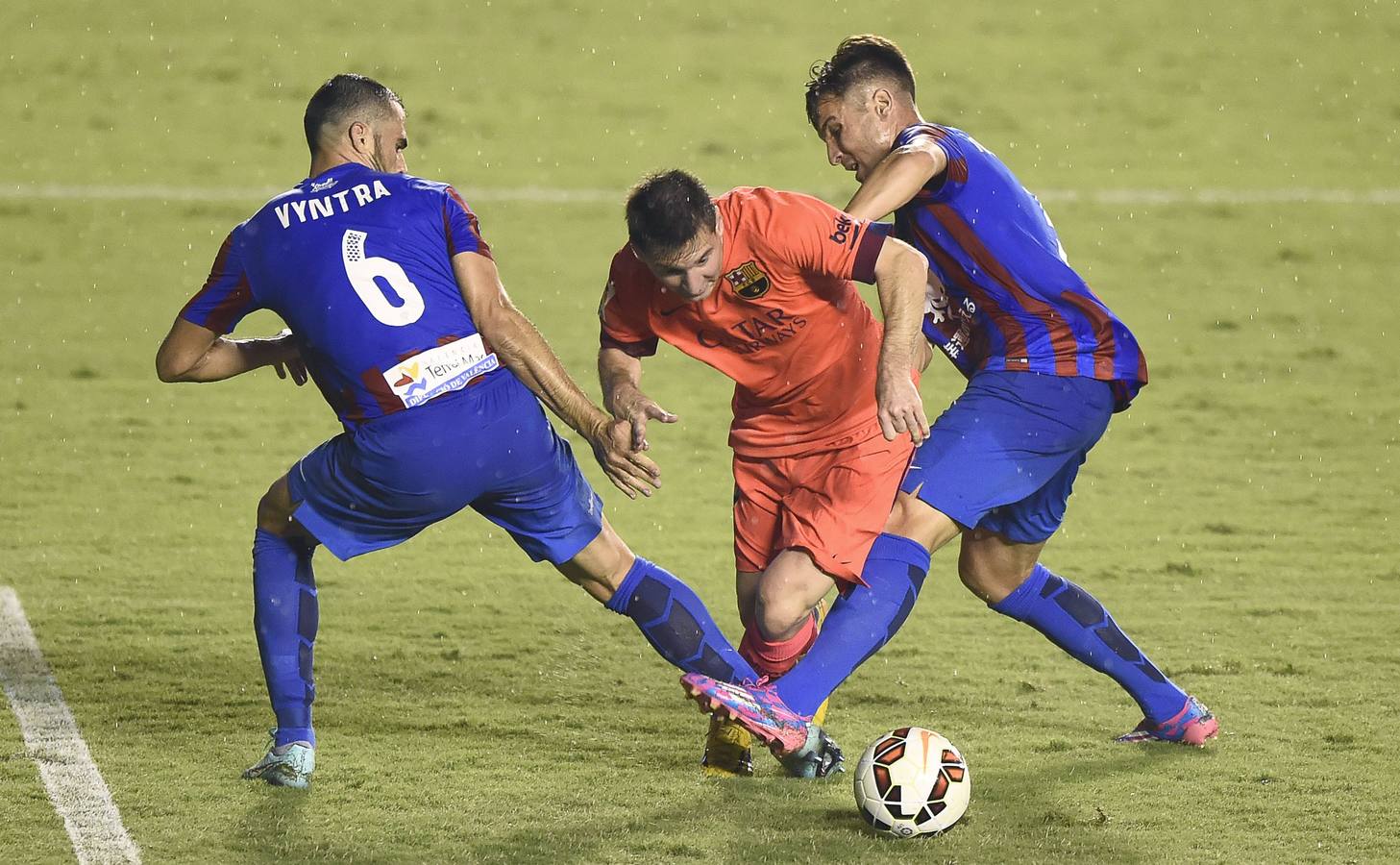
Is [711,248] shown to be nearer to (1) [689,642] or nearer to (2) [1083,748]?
(1) [689,642]

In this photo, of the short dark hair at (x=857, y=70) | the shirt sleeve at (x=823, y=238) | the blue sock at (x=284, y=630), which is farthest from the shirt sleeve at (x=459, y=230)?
the short dark hair at (x=857, y=70)

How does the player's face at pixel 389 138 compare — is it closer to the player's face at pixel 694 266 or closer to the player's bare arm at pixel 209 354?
the player's bare arm at pixel 209 354

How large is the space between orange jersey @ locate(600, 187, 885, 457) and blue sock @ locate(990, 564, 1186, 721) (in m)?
0.69

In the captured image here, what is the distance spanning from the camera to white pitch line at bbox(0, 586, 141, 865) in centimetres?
427

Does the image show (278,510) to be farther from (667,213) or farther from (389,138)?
(667,213)

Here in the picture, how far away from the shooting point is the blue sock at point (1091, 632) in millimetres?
5012

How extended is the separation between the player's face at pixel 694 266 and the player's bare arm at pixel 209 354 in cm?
103

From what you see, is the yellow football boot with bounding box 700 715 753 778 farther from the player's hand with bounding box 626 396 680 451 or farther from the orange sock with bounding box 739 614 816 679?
the player's hand with bounding box 626 396 680 451

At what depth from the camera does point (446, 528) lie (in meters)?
7.71

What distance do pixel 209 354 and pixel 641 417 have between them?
1.21m

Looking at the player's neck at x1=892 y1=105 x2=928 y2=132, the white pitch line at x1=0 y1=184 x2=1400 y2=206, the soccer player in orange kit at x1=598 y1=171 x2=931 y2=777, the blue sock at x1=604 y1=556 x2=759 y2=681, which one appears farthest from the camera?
the white pitch line at x1=0 y1=184 x2=1400 y2=206

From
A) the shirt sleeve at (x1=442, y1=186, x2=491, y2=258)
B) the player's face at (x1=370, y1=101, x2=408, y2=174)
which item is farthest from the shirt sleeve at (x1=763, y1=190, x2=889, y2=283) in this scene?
the player's face at (x1=370, y1=101, x2=408, y2=174)

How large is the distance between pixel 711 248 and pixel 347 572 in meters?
3.12

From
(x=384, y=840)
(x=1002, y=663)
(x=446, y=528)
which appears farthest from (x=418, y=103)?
(x=384, y=840)
